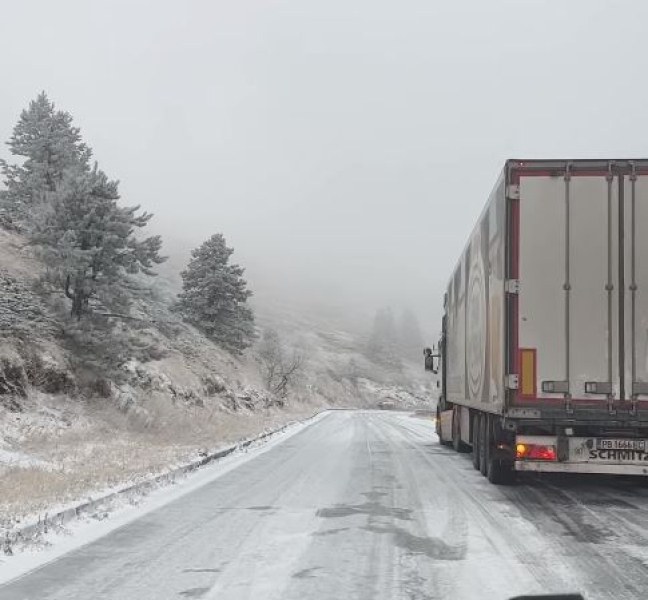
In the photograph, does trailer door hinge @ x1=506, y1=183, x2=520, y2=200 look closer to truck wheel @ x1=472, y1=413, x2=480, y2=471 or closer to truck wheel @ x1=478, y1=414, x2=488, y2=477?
truck wheel @ x1=478, y1=414, x2=488, y2=477

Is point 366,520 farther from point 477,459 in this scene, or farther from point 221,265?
point 221,265

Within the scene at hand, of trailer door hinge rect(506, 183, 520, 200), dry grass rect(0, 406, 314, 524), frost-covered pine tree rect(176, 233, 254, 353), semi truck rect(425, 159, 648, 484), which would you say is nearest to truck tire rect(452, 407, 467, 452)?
dry grass rect(0, 406, 314, 524)

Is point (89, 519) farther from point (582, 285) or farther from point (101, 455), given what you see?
point (582, 285)

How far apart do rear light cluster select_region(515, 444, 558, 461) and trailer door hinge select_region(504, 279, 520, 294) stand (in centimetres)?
208

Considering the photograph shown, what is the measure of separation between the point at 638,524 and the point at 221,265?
43.3m

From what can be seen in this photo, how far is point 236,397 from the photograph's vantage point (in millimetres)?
38938

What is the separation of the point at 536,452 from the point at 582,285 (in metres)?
2.30

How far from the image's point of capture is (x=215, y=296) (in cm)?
4922

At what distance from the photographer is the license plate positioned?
30.4ft

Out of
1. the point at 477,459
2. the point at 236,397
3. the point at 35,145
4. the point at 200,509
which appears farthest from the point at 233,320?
the point at 200,509

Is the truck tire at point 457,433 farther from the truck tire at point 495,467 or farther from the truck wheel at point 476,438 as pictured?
the truck tire at point 495,467

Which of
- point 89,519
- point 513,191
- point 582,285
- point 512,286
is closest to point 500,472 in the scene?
point 512,286

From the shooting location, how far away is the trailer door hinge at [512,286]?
368 inches

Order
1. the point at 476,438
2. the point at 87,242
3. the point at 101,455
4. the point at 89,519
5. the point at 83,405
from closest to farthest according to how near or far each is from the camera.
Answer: the point at 89,519, the point at 476,438, the point at 101,455, the point at 83,405, the point at 87,242
